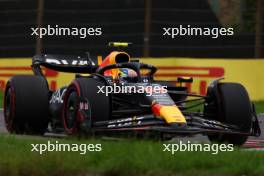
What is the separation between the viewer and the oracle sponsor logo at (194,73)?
60.3ft

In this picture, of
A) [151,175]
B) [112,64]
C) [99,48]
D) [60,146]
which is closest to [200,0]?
[99,48]

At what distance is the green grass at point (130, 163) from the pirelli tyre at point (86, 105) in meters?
2.01

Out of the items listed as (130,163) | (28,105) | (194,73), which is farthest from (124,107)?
(194,73)

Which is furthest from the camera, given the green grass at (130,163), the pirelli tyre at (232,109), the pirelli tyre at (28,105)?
the pirelli tyre at (28,105)

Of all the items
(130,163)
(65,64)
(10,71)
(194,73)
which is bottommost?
(130,163)

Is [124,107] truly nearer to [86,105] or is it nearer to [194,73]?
[86,105]

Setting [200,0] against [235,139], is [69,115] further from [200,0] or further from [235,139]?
[200,0]

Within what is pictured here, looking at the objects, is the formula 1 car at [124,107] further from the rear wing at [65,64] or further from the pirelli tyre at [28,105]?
the rear wing at [65,64]

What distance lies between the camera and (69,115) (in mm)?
10797

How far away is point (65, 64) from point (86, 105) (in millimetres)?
2258

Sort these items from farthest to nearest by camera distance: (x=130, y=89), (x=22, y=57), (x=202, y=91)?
(x=22, y=57)
(x=202, y=91)
(x=130, y=89)

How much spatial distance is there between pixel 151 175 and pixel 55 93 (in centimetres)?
446

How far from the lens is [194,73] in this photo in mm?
18453

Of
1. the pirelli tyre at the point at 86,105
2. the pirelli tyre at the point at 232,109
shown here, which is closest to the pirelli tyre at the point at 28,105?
the pirelli tyre at the point at 86,105
